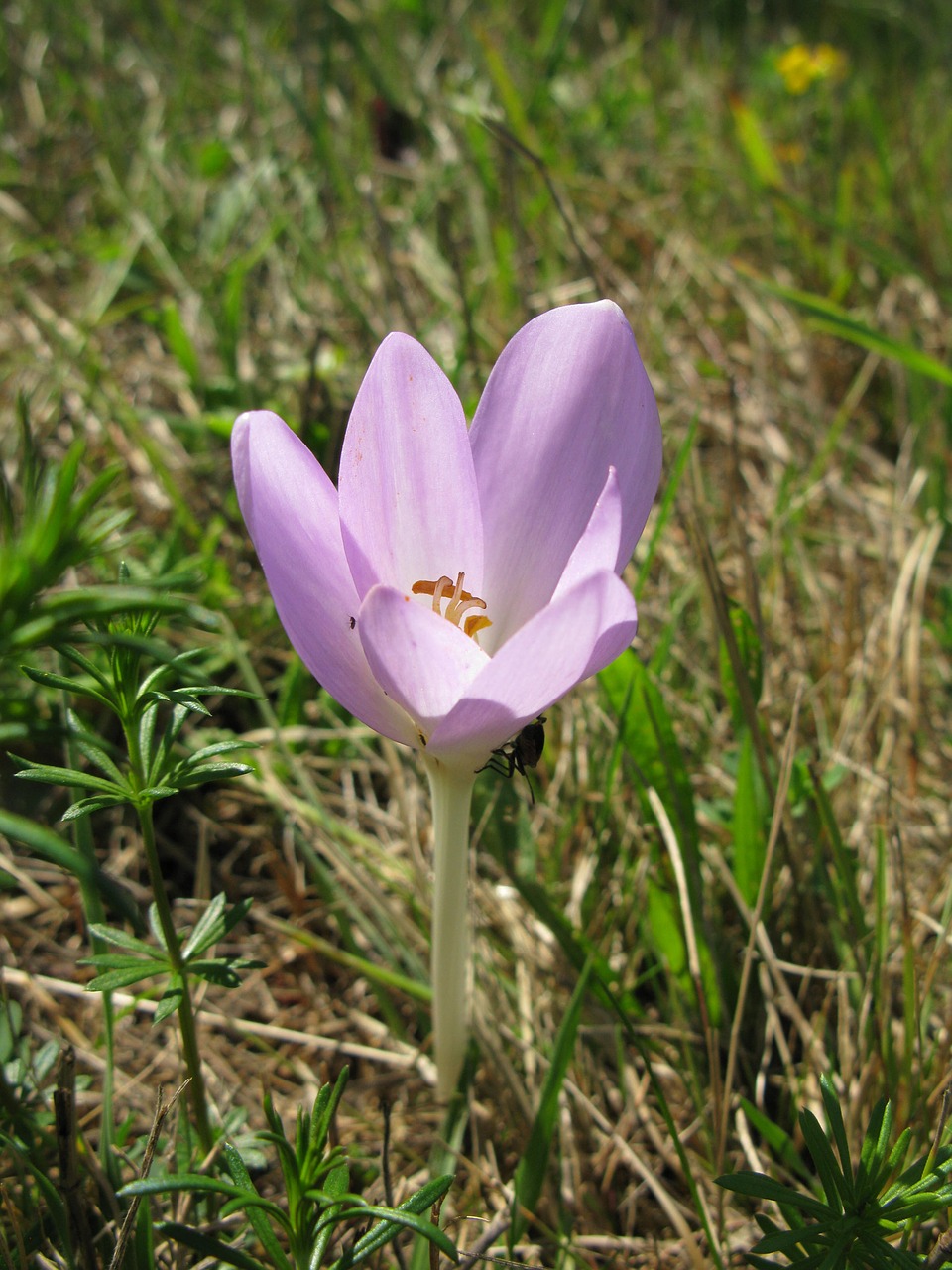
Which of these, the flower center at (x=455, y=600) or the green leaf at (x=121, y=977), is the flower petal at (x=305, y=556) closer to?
the flower center at (x=455, y=600)

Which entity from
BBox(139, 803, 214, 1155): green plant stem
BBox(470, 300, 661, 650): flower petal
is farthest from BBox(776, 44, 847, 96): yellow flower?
BBox(139, 803, 214, 1155): green plant stem

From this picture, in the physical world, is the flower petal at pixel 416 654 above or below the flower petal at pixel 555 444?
below

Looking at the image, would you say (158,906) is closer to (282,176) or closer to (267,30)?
(282,176)

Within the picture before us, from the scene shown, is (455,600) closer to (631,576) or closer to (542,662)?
(542,662)

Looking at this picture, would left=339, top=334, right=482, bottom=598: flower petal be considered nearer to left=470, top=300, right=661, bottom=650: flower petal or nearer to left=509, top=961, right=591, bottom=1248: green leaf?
left=470, top=300, right=661, bottom=650: flower petal

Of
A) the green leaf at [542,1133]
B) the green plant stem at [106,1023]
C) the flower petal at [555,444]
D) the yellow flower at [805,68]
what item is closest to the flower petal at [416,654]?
the flower petal at [555,444]

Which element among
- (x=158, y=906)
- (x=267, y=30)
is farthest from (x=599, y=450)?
(x=267, y=30)

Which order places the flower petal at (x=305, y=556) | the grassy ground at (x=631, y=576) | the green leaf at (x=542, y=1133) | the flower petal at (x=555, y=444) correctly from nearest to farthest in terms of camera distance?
1. the flower petal at (x=305, y=556)
2. the flower petal at (x=555, y=444)
3. the green leaf at (x=542, y=1133)
4. the grassy ground at (x=631, y=576)
